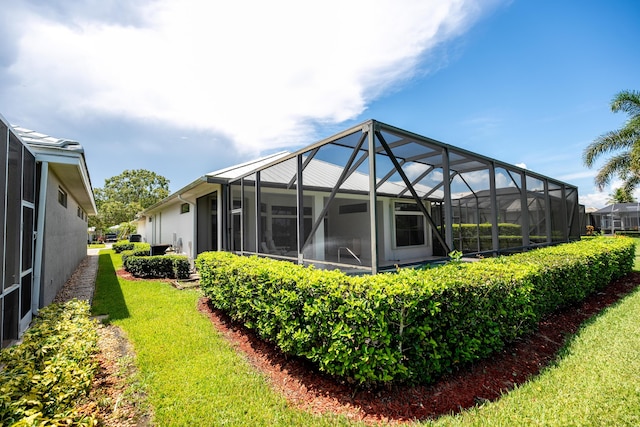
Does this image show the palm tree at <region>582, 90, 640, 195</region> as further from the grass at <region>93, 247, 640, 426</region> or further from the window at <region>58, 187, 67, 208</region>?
the window at <region>58, 187, 67, 208</region>

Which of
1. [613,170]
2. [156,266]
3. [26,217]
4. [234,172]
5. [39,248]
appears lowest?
[156,266]

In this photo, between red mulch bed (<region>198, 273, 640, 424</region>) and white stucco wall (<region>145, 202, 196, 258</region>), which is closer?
red mulch bed (<region>198, 273, 640, 424</region>)

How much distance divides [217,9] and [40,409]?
20.6 ft

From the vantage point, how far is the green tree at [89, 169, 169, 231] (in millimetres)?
41219

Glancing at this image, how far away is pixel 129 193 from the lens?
47.2m

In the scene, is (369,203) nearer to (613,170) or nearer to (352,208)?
(352,208)

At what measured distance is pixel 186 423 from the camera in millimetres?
2479

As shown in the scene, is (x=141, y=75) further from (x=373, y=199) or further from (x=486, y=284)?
(x=486, y=284)

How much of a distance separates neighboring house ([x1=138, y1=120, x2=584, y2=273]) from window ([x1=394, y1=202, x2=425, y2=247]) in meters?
0.05

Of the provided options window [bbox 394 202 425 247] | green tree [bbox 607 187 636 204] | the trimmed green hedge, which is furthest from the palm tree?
green tree [bbox 607 187 636 204]

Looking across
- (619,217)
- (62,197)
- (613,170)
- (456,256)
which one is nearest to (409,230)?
(456,256)

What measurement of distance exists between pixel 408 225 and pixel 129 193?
50342 mm

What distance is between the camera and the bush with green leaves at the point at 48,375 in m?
1.75

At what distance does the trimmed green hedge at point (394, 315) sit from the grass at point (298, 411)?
0.47 m
